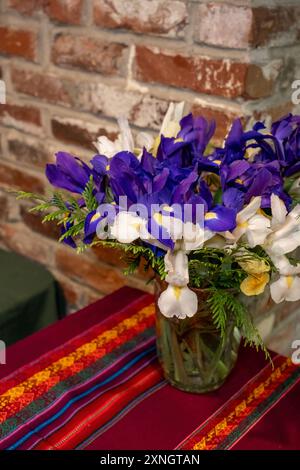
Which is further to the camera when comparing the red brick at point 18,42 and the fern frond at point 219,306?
the red brick at point 18,42

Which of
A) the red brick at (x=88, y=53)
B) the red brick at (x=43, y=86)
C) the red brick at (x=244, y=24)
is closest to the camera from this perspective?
the red brick at (x=244, y=24)

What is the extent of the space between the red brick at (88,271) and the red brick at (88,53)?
47 cm

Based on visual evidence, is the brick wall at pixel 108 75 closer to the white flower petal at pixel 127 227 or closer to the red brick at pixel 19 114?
the red brick at pixel 19 114

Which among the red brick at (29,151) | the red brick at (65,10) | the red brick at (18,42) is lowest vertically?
the red brick at (29,151)

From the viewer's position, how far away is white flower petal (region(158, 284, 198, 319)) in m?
0.74

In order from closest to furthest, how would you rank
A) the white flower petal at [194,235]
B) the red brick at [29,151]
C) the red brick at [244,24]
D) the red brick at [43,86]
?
the white flower petal at [194,235], the red brick at [244,24], the red brick at [43,86], the red brick at [29,151]

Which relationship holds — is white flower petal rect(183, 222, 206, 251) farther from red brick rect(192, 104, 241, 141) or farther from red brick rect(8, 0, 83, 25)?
red brick rect(8, 0, 83, 25)

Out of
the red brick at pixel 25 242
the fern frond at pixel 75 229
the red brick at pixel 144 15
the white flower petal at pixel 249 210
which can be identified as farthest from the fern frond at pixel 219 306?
the red brick at pixel 25 242

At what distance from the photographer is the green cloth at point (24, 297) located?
123 cm

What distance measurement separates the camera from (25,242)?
151cm

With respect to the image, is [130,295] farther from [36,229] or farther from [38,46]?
[38,46]

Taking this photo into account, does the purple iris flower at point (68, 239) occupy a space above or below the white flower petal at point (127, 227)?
below

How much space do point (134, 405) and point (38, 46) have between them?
85cm

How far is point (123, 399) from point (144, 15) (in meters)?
0.73
